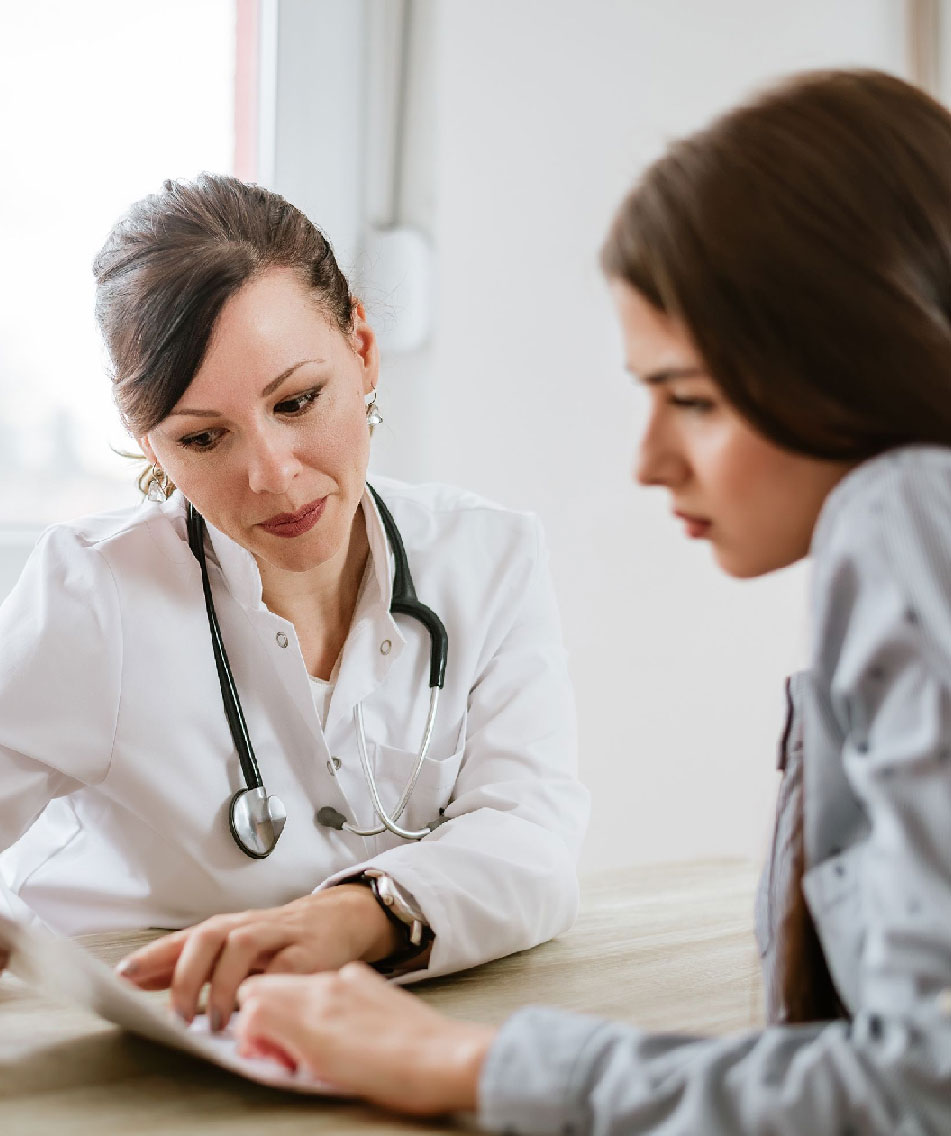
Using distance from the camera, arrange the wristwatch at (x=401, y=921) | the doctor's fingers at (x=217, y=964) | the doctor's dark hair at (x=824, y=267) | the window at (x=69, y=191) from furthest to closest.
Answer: the window at (x=69, y=191) < the wristwatch at (x=401, y=921) < the doctor's fingers at (x=217, y=964) < the doctor's dark hair at (x=824, y=267)

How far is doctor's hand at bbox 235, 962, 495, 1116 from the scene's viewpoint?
61 centimetres

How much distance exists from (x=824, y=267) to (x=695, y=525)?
0.17 m

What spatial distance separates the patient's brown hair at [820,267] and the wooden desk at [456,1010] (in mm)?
236

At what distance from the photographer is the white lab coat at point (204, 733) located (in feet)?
Result: 3.81

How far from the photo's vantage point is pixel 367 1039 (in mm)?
643

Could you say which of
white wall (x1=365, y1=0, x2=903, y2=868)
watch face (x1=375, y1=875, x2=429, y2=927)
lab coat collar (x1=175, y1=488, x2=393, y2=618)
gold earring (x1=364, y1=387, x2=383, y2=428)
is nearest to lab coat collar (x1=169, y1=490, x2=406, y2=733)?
lab coat collar (x1=175, y1=488, x2=393, y2=618)

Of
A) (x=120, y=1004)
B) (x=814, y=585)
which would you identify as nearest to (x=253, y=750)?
(x=120, y=1004)

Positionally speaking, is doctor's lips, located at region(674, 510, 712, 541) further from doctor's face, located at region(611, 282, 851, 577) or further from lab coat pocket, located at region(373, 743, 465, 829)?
lab coat pocket, located at region(373, 743, 465, 829)

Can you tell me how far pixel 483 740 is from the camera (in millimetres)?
1232

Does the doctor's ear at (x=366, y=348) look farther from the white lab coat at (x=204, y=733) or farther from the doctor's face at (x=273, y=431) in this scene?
the white lab coat at (x=204, y=733)

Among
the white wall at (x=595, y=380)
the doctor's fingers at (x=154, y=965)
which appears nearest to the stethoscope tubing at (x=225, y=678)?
the doctor's fingers at (x=154, y=965)

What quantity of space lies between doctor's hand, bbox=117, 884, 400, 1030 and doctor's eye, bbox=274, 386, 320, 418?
457 millimetres

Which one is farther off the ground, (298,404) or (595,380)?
(298,404)

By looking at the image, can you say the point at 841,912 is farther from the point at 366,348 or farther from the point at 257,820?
the point at 366,348
